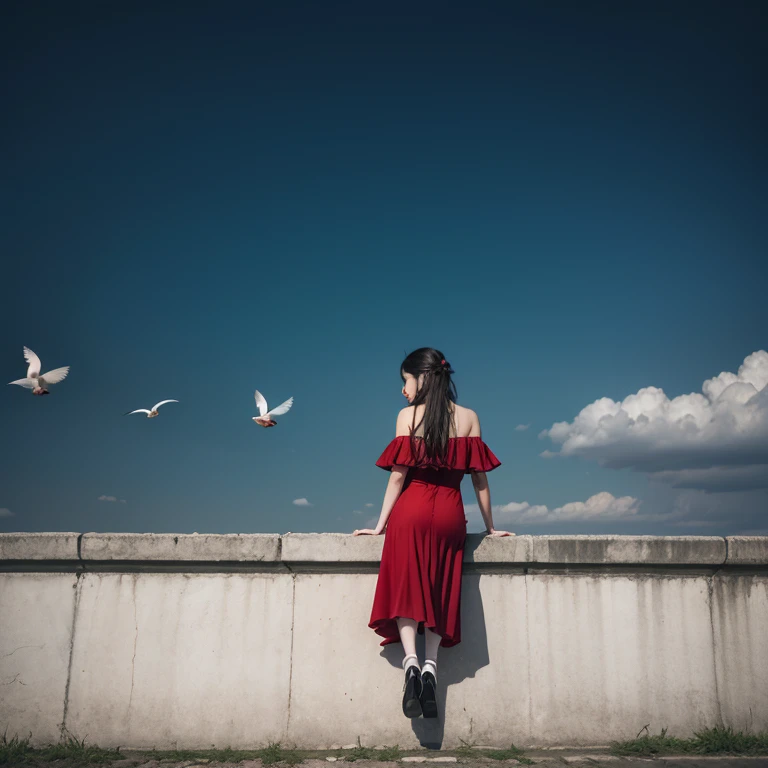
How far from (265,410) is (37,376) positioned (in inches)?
125

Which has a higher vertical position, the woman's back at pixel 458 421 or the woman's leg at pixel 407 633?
the woman's back at pixel 458 421

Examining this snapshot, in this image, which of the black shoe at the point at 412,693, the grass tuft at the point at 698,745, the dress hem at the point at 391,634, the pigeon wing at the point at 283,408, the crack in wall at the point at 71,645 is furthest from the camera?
the pigeon wing at the point at 283,408

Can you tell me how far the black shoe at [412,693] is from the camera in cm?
334

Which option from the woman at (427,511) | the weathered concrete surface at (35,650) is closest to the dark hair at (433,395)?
the woman at (427,511)

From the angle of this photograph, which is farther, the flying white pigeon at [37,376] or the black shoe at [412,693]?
the flying white pigeon at [37,376]

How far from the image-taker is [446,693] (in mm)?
3932

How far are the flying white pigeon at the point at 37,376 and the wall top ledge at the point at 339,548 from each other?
4.36 meters

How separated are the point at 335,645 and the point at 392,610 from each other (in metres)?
0.60

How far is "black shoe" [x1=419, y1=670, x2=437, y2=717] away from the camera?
11.0 ft

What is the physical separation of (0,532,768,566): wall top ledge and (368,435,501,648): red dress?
0.23 metres

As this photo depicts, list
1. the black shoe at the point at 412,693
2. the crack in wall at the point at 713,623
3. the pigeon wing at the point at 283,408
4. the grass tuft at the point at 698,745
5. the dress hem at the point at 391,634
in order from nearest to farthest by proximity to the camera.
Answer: the black shoe at the point at 412,693 → the dress hem at the point at 391,634 → the grass tuft at the point at 698,745 → the crack in wall at the point at 713,623 → the pigeon wing at the point at 283,408

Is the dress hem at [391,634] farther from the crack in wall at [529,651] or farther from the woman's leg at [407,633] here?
the crack in wall at [529,651]

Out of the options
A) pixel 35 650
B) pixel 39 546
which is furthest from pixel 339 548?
pixel 35 650

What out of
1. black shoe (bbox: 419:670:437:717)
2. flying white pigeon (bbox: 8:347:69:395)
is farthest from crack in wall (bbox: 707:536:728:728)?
flying white pigeon (bbox: 8:347:69:395)
